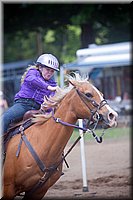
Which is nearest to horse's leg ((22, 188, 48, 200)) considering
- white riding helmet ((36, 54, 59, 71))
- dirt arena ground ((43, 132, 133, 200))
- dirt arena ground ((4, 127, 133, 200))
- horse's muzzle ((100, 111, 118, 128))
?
dirt arena ground ((4, 127, 133, 200))

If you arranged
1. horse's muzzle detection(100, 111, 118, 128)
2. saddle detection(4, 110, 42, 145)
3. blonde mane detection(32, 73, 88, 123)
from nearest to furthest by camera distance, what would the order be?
horse's muzzle detection(100, 111, 118, 128)
blonde mane detection(32, 73, 88, 123)
saddle detection(4, 110, 42, 145)

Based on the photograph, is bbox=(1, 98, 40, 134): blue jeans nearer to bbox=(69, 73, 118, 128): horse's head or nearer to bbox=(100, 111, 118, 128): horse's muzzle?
bbox=(69, 73, 118, 128): horse's head

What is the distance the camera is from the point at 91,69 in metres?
22.0

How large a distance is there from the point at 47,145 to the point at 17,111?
771 mm

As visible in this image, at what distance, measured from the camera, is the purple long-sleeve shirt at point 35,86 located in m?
6.55

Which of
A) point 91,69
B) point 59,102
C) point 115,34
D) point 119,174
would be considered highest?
point 115,34

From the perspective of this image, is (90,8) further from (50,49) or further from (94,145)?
(50,49)

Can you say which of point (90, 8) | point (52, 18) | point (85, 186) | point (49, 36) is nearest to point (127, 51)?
point (90, 8)

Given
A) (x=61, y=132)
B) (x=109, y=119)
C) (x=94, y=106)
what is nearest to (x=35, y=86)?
(x=61, y=132)

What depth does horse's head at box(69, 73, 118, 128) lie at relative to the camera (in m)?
5.95

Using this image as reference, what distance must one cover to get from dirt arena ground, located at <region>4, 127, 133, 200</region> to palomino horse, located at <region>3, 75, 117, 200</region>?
1.48 metres

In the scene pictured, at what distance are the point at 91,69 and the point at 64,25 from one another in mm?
4873

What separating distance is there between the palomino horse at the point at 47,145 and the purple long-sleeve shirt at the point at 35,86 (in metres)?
0.24

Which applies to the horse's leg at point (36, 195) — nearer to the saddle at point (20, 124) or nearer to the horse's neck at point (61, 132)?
the horse's neck at point (61, 132)
